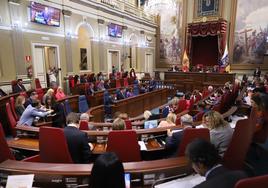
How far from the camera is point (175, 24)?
52.9 feet

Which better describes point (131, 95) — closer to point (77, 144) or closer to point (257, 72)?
point (77, 144)

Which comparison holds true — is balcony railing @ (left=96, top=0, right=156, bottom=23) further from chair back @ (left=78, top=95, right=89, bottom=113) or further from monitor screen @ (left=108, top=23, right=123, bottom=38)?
chair back @ (left=78, top=95, right=89, bottom=113)

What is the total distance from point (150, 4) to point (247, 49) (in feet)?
23.8

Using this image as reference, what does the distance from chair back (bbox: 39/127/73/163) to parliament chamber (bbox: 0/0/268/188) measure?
0.04 feet

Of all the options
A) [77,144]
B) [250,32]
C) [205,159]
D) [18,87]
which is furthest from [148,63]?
[205,159]

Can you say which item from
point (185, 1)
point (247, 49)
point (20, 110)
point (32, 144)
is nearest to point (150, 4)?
point (185, 1)

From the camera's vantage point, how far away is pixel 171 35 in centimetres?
1648

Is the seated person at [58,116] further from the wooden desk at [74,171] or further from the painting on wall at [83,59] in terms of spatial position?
the painting on wall at [83,59]

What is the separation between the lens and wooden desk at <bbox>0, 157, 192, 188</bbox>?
1.63 meters

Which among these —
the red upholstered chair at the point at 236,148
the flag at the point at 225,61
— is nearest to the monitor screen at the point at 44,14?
the red upholstered chair at the point at 236,148

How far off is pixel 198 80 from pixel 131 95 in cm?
618

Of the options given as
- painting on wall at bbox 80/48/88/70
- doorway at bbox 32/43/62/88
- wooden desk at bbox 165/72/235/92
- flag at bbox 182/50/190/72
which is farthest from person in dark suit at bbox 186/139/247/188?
flag at bbox 182/50/190/72

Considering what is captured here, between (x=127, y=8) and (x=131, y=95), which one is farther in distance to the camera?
(x=127, y=8)

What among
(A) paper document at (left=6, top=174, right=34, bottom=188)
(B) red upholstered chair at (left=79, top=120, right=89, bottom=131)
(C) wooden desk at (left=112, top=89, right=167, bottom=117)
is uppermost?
(A) paper document at (left=6, top=174, right=34, bottom=188)
